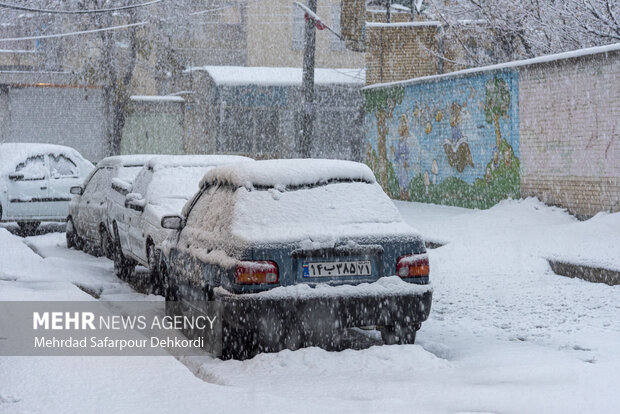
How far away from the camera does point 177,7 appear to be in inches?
1385

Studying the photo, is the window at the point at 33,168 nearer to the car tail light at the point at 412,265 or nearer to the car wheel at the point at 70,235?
the car wheel at the point at 70,235

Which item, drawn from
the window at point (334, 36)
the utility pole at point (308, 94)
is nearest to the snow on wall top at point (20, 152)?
the utility pole at point (308, 94)

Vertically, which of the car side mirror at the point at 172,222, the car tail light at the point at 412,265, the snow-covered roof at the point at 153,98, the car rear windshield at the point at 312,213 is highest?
the car rear windshield at the point at 312,213

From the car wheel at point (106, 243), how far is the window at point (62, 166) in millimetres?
4311

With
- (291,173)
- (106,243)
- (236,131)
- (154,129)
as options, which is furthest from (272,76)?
(291,173)

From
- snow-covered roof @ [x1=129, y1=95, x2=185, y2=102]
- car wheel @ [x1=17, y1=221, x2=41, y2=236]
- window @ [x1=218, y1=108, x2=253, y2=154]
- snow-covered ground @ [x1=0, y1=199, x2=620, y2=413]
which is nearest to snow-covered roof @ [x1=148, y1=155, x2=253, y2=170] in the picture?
snow-covered ground @ [x1=0, y1=199, x2=620, y2=413]

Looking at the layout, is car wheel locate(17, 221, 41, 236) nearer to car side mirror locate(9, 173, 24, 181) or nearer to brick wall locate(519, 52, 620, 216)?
car side mirror locate(9, 173, 24, 181)

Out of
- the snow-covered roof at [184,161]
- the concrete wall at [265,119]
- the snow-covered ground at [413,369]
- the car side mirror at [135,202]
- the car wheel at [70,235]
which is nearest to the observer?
the snow-covered ground at [413,369]

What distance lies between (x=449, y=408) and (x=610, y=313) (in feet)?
13.1

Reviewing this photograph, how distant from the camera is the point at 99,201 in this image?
43.1ft

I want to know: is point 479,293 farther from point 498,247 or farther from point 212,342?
point 212,342

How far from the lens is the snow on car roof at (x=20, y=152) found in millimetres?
16766

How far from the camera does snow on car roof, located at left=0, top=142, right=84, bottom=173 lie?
16.8 m

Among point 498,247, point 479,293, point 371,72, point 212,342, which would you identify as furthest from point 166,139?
point 212,342
